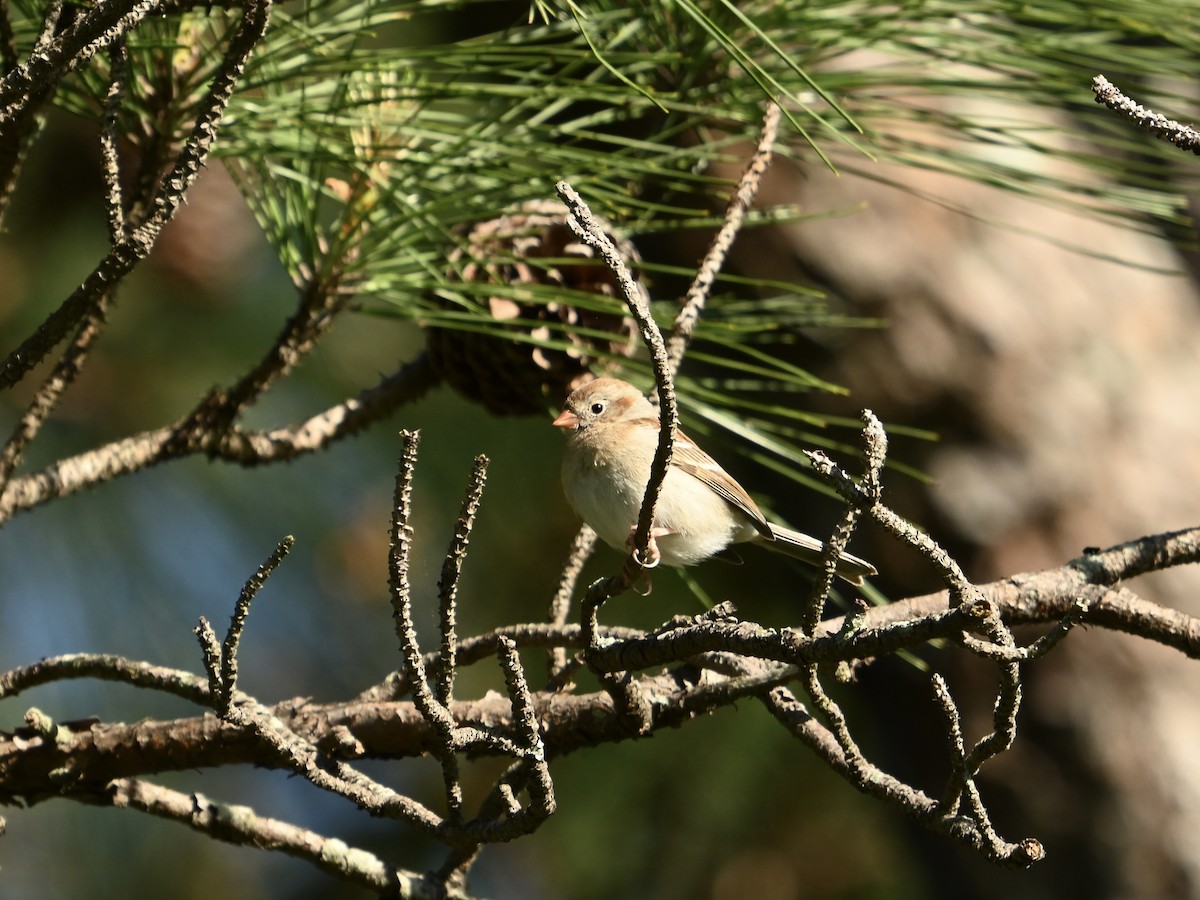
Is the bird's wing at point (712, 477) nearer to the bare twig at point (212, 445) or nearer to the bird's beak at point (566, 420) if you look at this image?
the bird's beak at point (566, 420)

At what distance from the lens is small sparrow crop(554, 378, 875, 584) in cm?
232

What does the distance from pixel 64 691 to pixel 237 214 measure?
158cm

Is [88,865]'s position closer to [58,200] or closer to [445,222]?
[58,200]

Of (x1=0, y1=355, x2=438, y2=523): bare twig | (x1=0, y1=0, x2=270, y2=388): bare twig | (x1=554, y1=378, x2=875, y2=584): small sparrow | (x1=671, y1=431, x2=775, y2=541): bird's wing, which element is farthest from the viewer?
(x1=671, y1=431, x2=775, y2=541): bird's wing

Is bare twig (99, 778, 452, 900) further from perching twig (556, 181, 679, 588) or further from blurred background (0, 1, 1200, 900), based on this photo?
blurred background (0, 1, 1200, 900)

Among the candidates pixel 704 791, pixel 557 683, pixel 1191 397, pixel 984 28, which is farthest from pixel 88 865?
pixel 1191 397

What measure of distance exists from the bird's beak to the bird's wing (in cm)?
26

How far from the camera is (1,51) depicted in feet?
5.18

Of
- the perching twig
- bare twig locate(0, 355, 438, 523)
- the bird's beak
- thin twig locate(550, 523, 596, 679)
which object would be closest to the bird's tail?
the bird's beak

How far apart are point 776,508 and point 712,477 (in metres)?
1.79

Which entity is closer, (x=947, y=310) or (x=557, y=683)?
(x=557, y=683)

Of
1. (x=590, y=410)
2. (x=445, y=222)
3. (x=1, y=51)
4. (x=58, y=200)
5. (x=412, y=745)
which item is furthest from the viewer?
(x=58, y=200)

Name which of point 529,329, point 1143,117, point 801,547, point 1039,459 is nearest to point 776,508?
point 1039,459

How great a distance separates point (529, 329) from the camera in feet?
7.39
